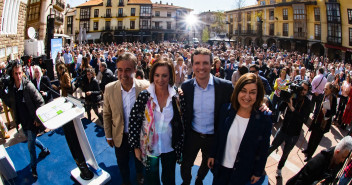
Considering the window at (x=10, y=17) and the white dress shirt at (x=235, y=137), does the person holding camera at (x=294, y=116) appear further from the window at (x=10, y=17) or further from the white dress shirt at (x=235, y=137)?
the window at (x=10, y=17)

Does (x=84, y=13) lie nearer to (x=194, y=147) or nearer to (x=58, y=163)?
(x=58, y=163)

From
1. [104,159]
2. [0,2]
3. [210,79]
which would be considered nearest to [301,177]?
[210,79]

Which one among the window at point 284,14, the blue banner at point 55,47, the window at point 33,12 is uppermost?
the window at point 284,14

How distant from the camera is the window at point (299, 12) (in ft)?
112

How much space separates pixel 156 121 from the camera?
2.34 meters

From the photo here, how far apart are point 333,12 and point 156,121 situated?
1456 inches

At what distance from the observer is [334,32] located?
98.3ft

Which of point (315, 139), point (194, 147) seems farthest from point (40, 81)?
point (315, 139)

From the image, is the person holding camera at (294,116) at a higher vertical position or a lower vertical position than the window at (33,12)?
lower

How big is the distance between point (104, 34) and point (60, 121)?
51908 mm

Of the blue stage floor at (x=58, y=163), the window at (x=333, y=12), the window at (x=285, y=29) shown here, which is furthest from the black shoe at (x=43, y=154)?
the window at (x=285, y=29)

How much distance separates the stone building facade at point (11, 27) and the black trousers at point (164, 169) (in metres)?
13.6

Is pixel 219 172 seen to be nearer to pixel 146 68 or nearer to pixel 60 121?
pixel 60 121

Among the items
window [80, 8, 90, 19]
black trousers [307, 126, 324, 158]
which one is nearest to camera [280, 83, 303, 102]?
black trousers [307, 126, 324, 158]
